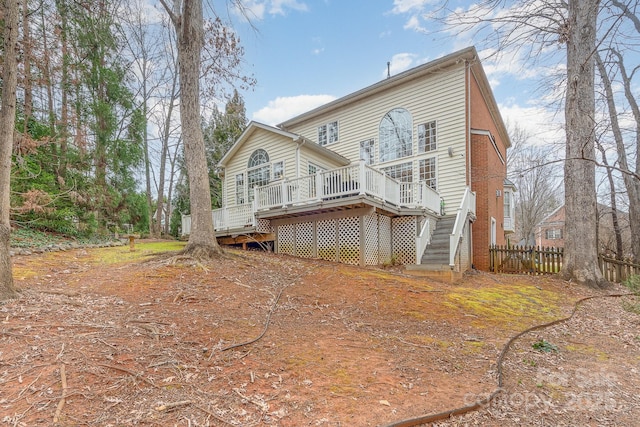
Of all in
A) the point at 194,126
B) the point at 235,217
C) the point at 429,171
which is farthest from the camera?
the point at 429,171

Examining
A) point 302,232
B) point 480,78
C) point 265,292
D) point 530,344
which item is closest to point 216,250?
point 265,292

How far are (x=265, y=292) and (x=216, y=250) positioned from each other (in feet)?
8.09

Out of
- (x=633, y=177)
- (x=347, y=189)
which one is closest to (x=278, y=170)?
(x=347, y=189)

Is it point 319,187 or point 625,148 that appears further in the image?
point 625,148

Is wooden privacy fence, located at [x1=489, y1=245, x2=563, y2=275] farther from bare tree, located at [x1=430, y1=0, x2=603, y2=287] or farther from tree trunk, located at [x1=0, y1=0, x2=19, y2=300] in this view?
tree trunk, located at [x1=0, y1=0, x2=19, y2=300]

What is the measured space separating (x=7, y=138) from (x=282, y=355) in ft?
15.3

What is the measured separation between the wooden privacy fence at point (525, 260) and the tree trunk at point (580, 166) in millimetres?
1483

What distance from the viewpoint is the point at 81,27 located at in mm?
11445

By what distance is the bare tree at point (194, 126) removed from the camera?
739 centimetres

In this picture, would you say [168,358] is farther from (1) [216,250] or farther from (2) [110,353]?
(1) [216,250]

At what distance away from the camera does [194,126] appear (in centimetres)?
766

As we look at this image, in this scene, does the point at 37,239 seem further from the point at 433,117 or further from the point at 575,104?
the point at 575,104

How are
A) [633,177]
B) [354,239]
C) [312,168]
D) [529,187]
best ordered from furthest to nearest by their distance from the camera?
[529,187] → [312,168] → [633,177] → [354,239]

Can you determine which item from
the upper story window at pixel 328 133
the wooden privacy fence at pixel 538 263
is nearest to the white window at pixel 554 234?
the wooden privacy fence at pixel 538 263
